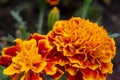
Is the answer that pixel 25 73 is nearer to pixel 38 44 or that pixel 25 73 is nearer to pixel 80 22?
pixel 38 44

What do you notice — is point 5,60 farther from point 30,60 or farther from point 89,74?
point 89,74

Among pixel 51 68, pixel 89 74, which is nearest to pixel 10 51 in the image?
pixel 51 68

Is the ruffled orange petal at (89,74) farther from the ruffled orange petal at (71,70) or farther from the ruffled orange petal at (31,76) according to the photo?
the ruffled orange petal at (31,76)

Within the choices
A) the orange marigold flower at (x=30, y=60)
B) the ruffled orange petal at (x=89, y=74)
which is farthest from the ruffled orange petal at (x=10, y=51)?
the ruffled orange petal at (x=89, y=74)

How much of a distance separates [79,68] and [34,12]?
175 centimetres

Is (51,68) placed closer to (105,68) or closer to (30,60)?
(30,60)

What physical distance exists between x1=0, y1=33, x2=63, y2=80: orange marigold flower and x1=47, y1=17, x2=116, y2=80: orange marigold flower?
0.04m

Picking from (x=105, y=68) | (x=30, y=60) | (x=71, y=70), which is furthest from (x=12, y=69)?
(x=105, y=68)

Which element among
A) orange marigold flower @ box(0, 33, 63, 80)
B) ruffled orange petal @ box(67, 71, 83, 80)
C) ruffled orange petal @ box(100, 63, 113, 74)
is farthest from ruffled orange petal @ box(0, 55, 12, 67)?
ruffled orange petal @ box(100, 63, 113, 74)

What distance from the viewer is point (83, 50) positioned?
1.54 m

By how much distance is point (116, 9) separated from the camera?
3299mm

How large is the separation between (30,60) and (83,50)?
0.19 m

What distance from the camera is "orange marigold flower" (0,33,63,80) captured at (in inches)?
58.2

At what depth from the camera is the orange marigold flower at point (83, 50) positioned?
1.51m
